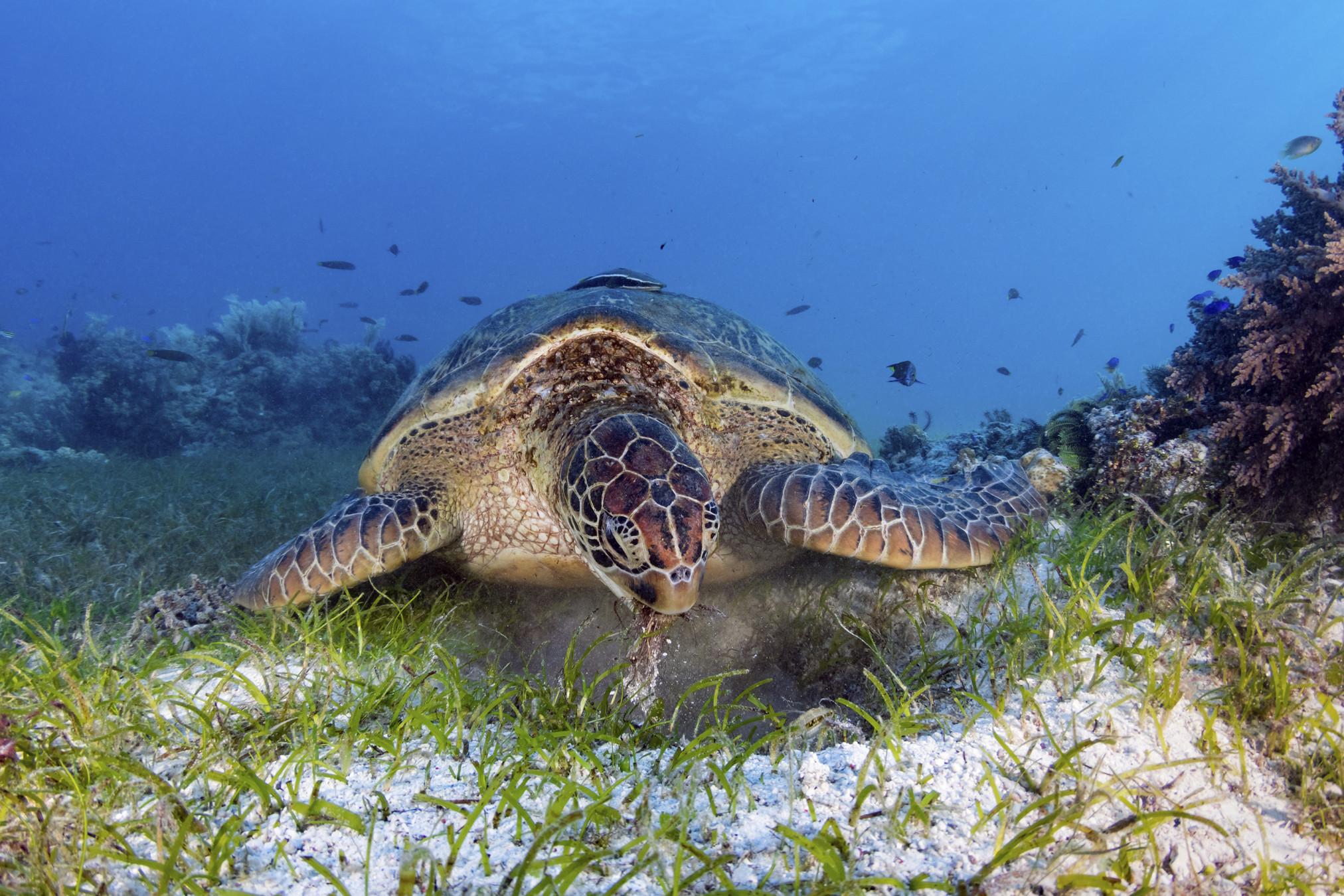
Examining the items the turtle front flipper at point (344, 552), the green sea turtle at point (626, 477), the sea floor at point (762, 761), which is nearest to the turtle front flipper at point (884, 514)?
the green sea turtle at point (626, 477)

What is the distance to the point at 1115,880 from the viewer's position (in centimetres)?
116

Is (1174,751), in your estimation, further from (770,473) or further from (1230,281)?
(1230,281)

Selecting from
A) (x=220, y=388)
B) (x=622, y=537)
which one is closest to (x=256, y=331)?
(x=220, y=388)

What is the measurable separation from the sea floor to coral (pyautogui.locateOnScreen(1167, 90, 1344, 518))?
403 millimetres

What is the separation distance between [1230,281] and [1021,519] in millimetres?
1887

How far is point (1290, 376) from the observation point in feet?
9.98

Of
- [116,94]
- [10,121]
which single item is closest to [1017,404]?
[116,94]

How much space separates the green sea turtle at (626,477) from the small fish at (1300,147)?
7.73 metres

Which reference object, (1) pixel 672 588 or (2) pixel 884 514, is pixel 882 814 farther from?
(2) pixel 884 514

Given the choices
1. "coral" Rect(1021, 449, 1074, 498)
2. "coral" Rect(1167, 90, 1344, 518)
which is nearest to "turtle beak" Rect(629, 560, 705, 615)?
"coral" Rect(1167, 90, 1344, 518)

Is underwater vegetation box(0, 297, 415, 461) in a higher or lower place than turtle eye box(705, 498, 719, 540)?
higher

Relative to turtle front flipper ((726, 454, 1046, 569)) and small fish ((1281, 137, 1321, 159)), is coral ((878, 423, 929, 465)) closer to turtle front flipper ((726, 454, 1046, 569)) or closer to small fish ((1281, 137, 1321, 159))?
small fish ((1281, 137, 1321, 159))

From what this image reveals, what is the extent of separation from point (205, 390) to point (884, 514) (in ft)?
56.5

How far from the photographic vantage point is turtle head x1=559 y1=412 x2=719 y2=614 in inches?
95.0
